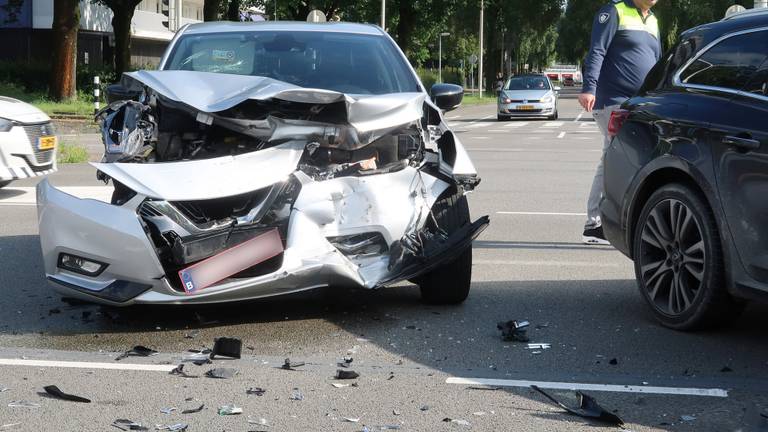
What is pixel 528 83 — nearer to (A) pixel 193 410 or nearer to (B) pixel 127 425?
(A) pixel 193 410

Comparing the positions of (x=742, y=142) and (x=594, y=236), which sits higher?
(x=742, y=142)

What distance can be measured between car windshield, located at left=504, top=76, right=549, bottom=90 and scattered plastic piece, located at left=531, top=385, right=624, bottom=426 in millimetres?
34343

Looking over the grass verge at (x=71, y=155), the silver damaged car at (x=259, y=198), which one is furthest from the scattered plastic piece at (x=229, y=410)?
the grass verge at (x=71, y=155)

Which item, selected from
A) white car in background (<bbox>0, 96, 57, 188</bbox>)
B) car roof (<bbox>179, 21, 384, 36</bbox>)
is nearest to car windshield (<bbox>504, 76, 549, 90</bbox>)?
white car in background (<bbox>0, 96, 57, 188</bbox>)

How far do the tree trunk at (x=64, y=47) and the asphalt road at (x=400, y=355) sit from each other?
87.1ft

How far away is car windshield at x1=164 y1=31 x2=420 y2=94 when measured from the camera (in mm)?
7547

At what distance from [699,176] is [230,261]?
2417 mm

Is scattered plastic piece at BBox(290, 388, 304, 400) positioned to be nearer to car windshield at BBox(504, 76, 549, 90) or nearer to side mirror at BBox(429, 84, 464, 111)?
side mirror at BBox(429, 84, 464, 111)

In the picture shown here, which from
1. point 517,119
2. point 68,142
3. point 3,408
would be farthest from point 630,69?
point 517,119

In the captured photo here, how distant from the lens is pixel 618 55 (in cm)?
890

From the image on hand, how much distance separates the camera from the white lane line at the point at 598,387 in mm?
5051

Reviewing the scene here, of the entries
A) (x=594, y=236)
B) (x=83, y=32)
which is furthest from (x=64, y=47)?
(x=594, y=236)

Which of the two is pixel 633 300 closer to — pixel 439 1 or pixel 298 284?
pixel 298 284

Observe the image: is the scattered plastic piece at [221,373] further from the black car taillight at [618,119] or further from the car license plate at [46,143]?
the car license plate at [46,143]
